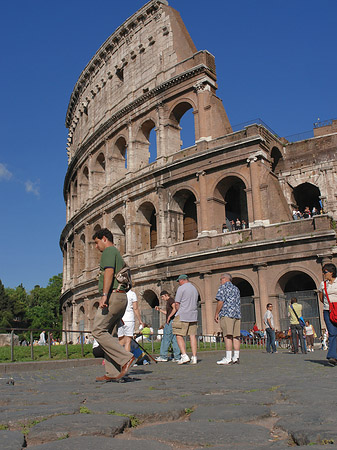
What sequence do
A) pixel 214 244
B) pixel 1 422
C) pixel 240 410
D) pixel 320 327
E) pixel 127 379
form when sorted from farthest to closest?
pixel 214 244 < pixel 320 327 < pixel 127 379 < pixel 240 410 < pixel 1 422

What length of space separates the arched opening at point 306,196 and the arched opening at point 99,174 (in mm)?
12671

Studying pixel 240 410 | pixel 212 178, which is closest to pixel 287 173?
pixel 212 178

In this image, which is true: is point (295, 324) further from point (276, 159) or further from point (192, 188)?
point (276, 159)

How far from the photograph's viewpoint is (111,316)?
5.57m

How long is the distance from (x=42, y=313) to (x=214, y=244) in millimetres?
44657

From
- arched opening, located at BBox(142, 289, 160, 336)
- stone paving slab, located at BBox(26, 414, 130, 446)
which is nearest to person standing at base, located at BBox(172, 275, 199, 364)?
stone paving slab, located at BBox(26, 414, 130, 446)

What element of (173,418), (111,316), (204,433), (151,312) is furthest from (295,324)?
(151,312)

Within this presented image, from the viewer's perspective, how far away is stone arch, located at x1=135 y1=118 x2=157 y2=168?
26.5m

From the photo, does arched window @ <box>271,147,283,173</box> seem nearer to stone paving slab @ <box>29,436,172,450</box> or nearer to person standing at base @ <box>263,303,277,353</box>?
person standing at base @ <box>263,303,277,353</box>

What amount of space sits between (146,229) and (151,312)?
193 inches

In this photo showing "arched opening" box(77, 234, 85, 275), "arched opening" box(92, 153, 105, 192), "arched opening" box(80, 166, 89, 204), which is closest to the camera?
"arched opening" box(92, 153, 105, 192)

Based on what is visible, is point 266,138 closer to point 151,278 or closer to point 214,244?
point 214,244

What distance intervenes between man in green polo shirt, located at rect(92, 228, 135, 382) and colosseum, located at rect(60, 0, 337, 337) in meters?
14.8

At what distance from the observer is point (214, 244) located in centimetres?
2173
